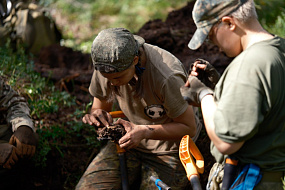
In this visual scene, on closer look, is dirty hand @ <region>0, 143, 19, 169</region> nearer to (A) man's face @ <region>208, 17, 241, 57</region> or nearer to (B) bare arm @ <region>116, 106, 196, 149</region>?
(B) bare arm @ <region>116, 106, 196, 149</region>

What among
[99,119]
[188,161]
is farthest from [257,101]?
[99,119]

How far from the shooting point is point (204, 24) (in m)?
2.14

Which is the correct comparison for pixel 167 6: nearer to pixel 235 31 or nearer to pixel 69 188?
pixel 69 188

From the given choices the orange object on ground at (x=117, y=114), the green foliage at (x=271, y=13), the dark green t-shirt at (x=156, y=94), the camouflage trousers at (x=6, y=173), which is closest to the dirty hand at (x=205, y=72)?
the dark green t-shirt at (x=156, y=94)

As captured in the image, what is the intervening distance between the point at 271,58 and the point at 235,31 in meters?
0.27

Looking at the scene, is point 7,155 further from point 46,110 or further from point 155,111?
point 155,111

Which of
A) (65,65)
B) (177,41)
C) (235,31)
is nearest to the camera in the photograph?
(235,31)

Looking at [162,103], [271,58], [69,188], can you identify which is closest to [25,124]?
[69,188]

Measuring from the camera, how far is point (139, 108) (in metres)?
3.23

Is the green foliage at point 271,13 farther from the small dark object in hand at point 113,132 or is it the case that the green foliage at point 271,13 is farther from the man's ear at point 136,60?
the small dark object in hand at point 113,132

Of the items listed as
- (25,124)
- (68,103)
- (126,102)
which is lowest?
(68,103)

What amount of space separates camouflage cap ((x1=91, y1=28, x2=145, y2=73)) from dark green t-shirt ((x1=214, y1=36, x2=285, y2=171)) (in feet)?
2.89

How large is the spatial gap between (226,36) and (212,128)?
1.74 ft

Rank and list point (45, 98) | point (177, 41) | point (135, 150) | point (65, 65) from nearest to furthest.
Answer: point (135, 150)
point (45, 98)
point (177, 41)
point (65, 65)
